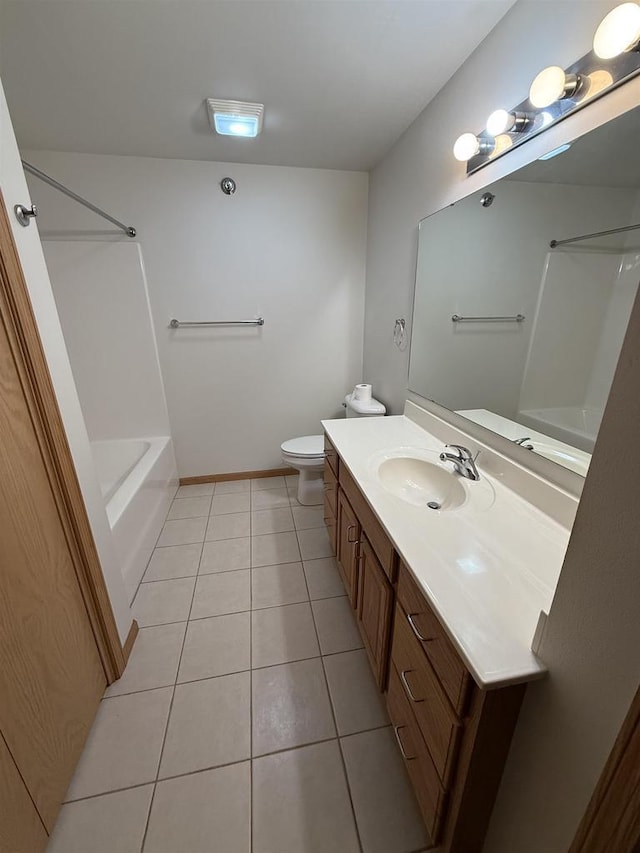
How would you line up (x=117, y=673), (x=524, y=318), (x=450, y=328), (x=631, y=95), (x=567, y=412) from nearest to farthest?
(x=631, y=95)
(x=567, y=412)
(x=524, y=318)
(x=117, y=673)
(x=450, y=328)

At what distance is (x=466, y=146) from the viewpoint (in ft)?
4.17

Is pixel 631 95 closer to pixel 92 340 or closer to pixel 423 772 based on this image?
pixel 423 772

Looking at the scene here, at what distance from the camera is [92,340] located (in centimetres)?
233

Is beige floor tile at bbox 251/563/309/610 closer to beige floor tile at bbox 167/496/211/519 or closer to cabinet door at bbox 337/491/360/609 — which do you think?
cabinet door at bbox 337/491/360/609

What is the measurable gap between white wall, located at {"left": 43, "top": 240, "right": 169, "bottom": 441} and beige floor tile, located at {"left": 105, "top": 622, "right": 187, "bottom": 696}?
1498mm

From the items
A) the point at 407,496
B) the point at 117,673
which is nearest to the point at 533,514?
the point at 407,496

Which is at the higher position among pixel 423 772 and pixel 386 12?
pixel 386 12

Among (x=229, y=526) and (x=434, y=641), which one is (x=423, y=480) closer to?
(x=434, y=641)

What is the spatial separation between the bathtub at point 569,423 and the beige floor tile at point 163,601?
5.70 ft

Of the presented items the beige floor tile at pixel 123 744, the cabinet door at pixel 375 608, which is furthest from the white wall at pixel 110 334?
the cabinet door at pixel 375 608

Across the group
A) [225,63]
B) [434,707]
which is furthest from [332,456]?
[225,63]

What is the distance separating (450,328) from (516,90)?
0.80 meters

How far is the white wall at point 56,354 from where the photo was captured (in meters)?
0.90

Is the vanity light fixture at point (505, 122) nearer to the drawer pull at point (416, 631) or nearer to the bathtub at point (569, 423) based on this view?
the bathtub at point (569, 423)
